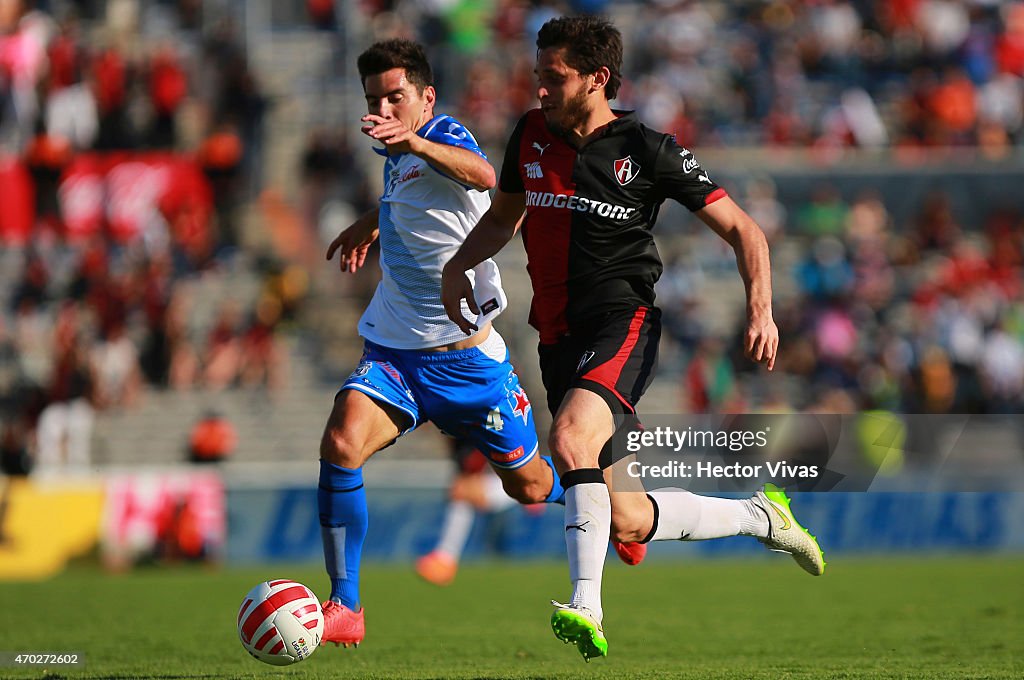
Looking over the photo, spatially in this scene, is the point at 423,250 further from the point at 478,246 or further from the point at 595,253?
the point at 595,253

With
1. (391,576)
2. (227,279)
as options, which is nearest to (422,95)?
(391,576)

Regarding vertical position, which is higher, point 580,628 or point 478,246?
point 478,246

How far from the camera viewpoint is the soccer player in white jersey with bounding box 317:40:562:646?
24.7ft

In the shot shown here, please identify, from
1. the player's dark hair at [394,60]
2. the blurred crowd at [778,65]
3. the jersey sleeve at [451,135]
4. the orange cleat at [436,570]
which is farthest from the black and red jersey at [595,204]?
the blurred crowd at [778,65]

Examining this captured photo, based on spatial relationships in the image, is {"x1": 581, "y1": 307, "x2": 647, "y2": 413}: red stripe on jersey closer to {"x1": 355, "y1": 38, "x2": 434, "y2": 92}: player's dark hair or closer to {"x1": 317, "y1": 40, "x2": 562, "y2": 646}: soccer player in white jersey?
{"x1": 317, "y1": 40, "x2": 562, "y2": 646}: soccer player in white jersey

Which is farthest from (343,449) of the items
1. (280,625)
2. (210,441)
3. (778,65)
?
(778,65)

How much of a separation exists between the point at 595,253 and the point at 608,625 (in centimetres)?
391

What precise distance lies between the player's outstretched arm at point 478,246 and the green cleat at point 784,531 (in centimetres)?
188

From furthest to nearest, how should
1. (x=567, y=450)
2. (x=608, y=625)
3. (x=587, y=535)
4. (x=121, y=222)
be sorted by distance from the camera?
1. (x=121, y=222)
2. (x=608, y=625)
3. (x=567, y=450)
4. (x=587, y=535)

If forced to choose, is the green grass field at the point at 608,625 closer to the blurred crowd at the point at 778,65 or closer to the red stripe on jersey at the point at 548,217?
the red stripe on jersey at the point at 548,217

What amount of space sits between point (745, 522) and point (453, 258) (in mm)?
2037

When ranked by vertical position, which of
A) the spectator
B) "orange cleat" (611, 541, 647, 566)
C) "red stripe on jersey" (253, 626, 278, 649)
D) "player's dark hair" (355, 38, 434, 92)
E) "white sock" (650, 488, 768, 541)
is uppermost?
"player's dark hair" (355, 38, 434, 92)

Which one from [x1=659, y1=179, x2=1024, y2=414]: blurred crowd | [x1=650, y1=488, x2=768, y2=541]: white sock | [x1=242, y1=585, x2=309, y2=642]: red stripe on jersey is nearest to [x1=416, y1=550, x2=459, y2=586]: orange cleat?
[x1=659, y1=179, x2=1024, y2=414]: blurred crowd

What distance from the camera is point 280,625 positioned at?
6902 millimetres
